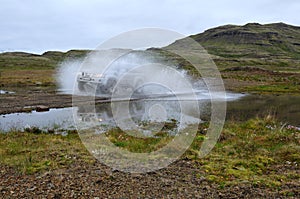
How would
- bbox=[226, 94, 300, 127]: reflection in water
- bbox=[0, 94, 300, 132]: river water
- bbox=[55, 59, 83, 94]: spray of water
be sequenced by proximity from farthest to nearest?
bbox=[55, 59, 83, 94]: spray of water
bbox=[226, 94, 300, 127]: reflection in water
bbox=[0, 94, 300, 132]: river water

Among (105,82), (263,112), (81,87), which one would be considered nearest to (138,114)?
(263,112)

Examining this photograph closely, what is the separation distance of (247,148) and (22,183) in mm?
7600

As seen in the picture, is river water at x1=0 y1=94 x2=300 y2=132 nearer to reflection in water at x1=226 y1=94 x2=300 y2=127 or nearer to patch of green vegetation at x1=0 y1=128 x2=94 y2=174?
reflection in water at x1=226 y1=94 x2=300 y2=127

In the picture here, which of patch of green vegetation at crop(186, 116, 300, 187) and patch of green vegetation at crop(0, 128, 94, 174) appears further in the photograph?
patch of green vegetation at crop(0, 128, 94, 174)

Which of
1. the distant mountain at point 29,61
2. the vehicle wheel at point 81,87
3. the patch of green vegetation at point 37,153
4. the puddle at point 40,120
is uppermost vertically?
the distant mountain at point 29,61

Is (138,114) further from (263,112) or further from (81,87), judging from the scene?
(81,87)

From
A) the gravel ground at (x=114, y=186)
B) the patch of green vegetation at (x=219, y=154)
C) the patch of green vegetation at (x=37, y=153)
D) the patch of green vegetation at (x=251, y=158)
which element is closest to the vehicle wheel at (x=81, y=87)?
the patch of green vegetation at (x=219, y=154)

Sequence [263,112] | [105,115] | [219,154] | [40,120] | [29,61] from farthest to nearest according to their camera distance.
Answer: [29,61], [263,112], [105,115], [40,120], [219,154]

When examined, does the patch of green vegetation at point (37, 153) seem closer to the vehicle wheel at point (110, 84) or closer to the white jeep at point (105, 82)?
the white jeep at point (105, 82)

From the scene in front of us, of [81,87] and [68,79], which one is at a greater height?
[68,79]

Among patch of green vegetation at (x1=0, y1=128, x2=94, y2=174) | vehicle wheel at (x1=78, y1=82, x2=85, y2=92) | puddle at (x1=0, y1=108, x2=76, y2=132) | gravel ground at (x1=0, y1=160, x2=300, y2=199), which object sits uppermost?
vehicle wheel at (x1=78, y1=82, x2=85, y2=92)

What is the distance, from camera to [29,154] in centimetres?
884

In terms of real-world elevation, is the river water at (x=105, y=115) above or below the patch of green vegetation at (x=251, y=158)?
above

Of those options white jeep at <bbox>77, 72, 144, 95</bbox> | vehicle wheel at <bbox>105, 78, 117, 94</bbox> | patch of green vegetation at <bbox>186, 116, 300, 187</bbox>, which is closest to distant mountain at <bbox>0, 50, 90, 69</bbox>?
white jeep at <bbox>77, 72, 144, 95</bbox>
